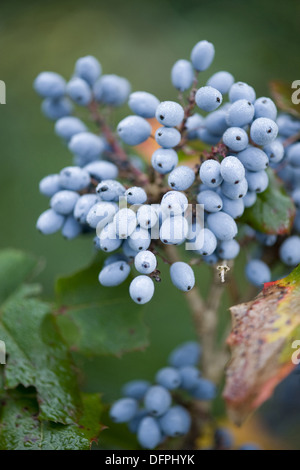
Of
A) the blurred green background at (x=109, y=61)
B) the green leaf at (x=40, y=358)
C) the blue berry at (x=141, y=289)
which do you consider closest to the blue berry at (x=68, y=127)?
the green leaf at (x=40, y=358)

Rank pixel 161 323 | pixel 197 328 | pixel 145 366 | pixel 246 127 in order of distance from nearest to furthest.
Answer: pixel 246 127, pixel 197 328, pixel 145 366, pixel 161 323

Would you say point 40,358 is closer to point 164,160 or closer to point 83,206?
point 83,206

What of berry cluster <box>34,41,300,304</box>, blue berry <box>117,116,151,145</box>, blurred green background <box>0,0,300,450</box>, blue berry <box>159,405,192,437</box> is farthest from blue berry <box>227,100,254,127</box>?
blurred green background <box>0,0,300,450</box>
